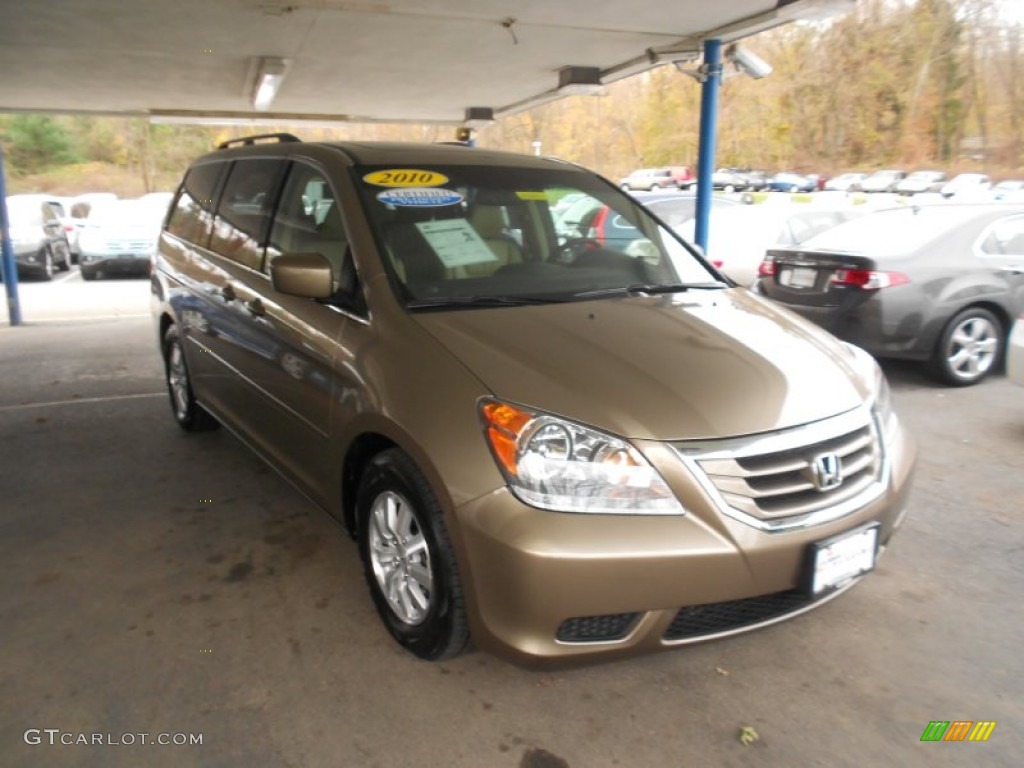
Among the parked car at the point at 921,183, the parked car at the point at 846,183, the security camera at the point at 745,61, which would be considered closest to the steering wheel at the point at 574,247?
the security camera at the point at 745,61

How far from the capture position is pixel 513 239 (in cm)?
325

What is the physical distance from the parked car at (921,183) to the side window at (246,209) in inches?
1384

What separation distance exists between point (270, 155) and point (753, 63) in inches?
221

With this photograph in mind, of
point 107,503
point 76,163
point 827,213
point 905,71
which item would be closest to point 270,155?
point 107,503

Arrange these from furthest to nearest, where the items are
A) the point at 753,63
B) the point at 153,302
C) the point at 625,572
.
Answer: the point at 753,63
the point at 153,302
the point at 625,572

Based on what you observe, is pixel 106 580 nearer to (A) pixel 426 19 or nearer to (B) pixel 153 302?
(B) pixel 153 302

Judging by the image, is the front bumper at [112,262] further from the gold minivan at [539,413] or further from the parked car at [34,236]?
the gold minivan at [539,413]

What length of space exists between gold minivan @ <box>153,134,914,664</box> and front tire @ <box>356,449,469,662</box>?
1 centimetres

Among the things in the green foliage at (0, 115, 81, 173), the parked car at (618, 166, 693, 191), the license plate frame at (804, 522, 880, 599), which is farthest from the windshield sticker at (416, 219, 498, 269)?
the green foliage at (0, 115, 81, 173)

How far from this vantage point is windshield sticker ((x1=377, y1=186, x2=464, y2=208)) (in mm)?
3078

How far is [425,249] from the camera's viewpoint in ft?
9.81

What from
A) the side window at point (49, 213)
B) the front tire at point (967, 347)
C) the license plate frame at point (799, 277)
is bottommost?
the front tire at point (967, 347)

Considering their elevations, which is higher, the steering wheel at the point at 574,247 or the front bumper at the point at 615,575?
the steering wheel at the point at 574,247

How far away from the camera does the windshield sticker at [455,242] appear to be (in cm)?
302
